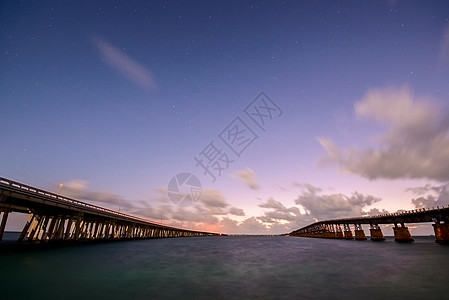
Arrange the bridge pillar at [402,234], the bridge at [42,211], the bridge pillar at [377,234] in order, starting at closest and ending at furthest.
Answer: the bridge at [42,211]
the bridge pillar at [402,234]
the bridge pillar at [377,234]

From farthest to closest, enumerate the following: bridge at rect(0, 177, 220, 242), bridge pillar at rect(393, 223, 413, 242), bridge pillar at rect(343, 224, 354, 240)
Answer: bridge pillar at rect(343, 224, 354, 240) → bridge pillar at rect(393, 223, 413, 242) → bridge at rect(0, 177, 220, 242)

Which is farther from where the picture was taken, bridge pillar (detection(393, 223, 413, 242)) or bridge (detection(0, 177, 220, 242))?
bridge pillar (detection(393, 223, 413, 242))

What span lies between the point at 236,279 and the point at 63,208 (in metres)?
37.0

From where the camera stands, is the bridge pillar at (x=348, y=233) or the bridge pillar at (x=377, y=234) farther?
the bridge pillar at (x=348, y=233)

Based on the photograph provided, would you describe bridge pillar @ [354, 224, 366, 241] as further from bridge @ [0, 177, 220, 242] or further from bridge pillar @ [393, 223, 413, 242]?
bridge @ [0, 177, 220, 242]

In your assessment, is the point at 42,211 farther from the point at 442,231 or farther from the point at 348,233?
the point at 348,233

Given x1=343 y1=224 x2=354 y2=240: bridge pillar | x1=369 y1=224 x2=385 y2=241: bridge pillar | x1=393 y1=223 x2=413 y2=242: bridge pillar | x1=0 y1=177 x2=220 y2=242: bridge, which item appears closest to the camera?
x1=0 y1=177 x2=220 y2=242: bridge

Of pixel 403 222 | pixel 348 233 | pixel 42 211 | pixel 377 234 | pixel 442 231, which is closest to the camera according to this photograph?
pixel 42 211

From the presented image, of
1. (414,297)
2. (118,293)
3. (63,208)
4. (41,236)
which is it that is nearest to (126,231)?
(41,236)

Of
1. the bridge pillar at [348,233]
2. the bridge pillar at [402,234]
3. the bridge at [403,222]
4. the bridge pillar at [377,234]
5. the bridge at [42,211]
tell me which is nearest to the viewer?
the bridge at [42,211]

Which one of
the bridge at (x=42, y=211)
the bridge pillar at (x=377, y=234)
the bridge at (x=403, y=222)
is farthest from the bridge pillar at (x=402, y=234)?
the bridge at (x=42, y=211)

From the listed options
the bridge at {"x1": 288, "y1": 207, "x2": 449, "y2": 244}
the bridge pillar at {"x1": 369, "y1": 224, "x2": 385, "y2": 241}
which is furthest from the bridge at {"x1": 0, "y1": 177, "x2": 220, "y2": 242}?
the bridge pillar at {"x1": 369, "y1": 224, "x2": 385, "y2": 241}

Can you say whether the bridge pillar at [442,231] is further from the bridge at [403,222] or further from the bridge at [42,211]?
the bridge at [42,211]

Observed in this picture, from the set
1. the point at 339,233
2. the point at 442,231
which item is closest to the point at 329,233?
the point at 339,233
